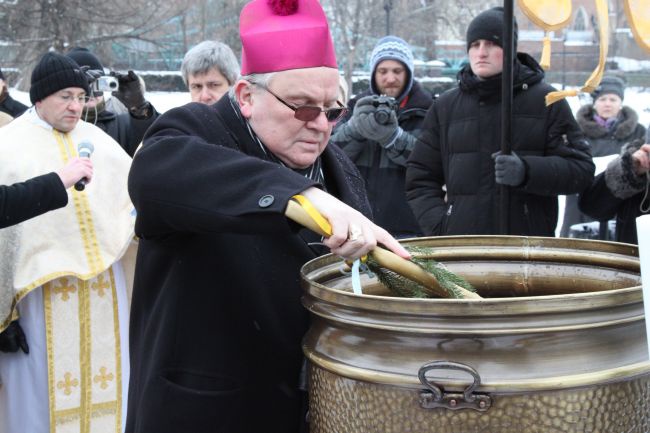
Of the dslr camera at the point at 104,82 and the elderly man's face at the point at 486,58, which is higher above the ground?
the elderly man's face at the point at 486,58

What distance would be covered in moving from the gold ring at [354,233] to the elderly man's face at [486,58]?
8.92 ft

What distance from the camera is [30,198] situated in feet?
12.2

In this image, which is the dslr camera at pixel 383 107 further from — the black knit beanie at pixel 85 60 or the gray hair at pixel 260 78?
the gray hair at pixel 260 78

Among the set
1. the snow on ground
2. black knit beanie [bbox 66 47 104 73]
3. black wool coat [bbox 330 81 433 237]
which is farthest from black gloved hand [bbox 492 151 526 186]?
the snow on ground

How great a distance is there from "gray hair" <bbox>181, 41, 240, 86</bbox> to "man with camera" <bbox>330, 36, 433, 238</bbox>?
0.66 metres

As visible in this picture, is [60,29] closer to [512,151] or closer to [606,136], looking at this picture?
[606,136]

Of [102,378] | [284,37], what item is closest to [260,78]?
[284,37]

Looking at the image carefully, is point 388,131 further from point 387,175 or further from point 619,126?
point 619,126

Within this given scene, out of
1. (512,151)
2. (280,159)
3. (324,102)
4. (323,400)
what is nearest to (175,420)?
(323,400)

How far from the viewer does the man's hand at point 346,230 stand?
1.41 m

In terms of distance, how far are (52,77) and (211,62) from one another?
748 mm

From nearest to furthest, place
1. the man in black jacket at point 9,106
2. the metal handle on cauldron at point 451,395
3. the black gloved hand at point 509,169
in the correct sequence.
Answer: the metal handle on cauldron at point 451,395 → the black gloved hand at point 509,169 → the man in black jacket at point 9,106

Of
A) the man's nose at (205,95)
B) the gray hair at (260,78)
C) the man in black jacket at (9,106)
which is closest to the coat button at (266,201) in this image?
A: the gray hair at (260,78)

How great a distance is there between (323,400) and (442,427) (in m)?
0.25
